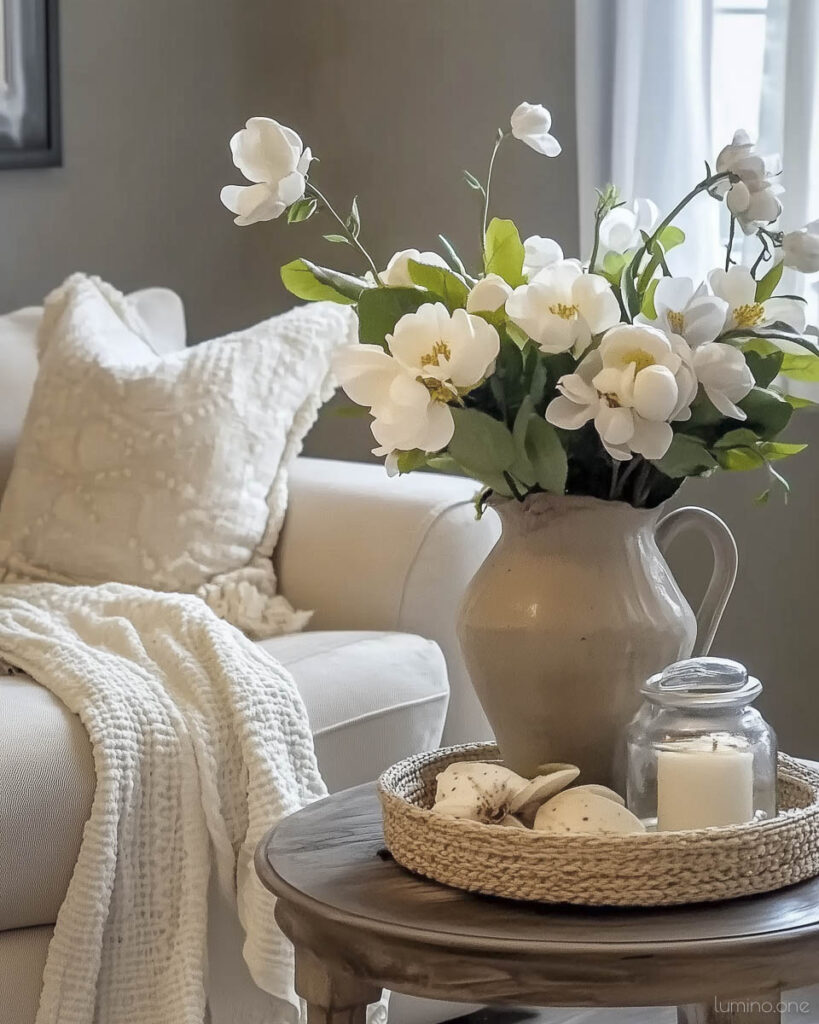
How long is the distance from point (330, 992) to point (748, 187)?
651 millimetres

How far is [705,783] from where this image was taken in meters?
1.03

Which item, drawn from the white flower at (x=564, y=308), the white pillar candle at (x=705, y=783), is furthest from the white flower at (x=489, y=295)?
the white pillar candle at (x=705, y=783)

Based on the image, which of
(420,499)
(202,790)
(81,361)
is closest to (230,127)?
(81,361)

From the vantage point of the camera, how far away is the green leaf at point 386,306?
3.62ft

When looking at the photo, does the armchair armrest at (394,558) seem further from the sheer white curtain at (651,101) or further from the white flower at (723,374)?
the white flower at (723,374)

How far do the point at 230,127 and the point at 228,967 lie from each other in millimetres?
1978

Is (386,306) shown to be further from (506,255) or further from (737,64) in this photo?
(737,64)

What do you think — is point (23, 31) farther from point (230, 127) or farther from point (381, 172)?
point (381, 172)

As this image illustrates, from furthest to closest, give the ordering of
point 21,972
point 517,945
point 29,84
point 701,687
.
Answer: point 29,84, point 21,972, point 701,687, point 517,945

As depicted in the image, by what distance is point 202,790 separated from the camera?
5.08ft

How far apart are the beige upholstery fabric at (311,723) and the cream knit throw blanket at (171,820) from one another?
0.07ft

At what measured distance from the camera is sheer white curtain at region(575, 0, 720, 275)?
2342 mm

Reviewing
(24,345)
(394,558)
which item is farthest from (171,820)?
(24,345)

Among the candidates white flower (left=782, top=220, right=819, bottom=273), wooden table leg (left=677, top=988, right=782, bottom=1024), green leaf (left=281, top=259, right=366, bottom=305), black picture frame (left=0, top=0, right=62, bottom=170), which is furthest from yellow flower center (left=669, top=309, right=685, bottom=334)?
black picture frame (left=0, top=0, right=62, bottom=170)
